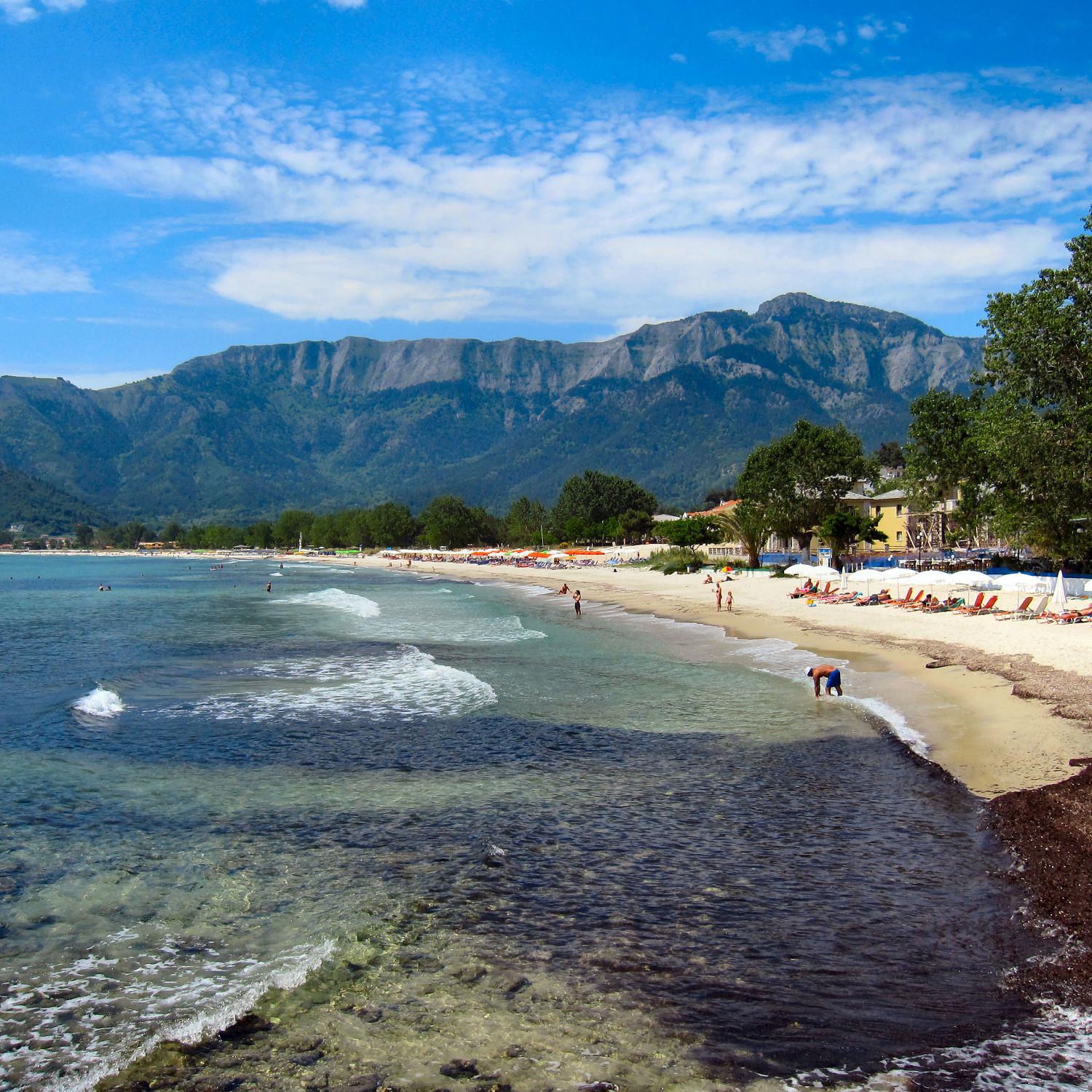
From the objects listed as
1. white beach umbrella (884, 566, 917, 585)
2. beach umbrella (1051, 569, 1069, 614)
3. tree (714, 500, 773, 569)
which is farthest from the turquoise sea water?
tree (714, 500, 773, 569)

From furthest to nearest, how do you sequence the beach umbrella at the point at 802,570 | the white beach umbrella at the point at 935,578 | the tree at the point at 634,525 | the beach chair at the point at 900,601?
1. the tree at the point at 634,525
2. the beach umbrella at the point at 802,570
3. the white beach umbrella at the point at 935,578
4. the beach chair at the point at 900,601

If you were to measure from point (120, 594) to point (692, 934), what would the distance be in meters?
76.5

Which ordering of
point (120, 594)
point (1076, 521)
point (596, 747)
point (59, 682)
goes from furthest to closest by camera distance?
point (120, 594) < point (1076, 521) < point (59, 682) < point (596, 747)

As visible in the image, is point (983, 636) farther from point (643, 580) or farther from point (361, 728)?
point (643, 580)

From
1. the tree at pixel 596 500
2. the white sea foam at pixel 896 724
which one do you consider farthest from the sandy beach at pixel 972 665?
the tree at pixel 596 500

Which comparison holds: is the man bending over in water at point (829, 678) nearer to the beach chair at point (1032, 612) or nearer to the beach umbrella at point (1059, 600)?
the beach chair at point (1032, 612)

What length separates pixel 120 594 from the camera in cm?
7356

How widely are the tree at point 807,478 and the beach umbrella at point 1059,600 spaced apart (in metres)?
46.1

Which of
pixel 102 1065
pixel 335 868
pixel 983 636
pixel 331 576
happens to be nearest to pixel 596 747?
pixel 335 868

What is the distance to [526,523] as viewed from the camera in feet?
556

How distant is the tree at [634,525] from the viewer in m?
148

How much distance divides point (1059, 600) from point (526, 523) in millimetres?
141381

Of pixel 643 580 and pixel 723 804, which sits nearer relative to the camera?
pixel 723 804

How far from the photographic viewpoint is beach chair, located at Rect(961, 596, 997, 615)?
1310 inches
